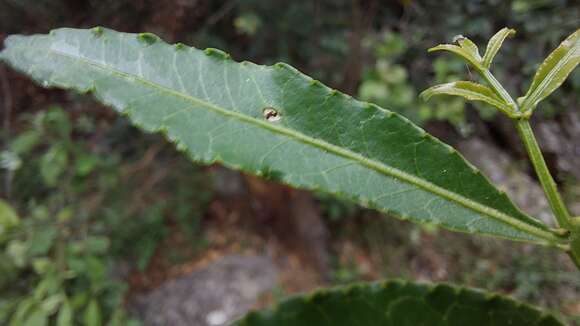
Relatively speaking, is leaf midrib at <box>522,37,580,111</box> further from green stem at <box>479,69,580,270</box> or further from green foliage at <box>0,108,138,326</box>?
green foliage at <box>0,108,138,326</box>

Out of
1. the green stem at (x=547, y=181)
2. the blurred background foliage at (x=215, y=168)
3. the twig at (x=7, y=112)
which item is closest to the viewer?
the green stem at (x=547, y=181)

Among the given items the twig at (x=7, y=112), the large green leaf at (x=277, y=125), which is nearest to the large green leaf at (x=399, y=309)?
the large green leaf at (x=277, y=125)

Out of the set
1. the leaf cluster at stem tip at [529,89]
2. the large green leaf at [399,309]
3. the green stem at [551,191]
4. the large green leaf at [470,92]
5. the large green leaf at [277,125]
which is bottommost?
the large green leaf at [399,309]

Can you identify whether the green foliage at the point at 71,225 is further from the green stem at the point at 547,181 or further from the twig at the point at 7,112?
the green stem at the point at 547,181

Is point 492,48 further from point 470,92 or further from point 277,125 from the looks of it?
point 277,125

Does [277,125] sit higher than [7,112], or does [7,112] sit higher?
[277,125]

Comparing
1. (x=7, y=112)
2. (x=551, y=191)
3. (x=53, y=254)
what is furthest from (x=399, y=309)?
(x=7, y=112)

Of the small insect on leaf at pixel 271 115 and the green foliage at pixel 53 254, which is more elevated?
the small insect on leaf at pixel 271 115
